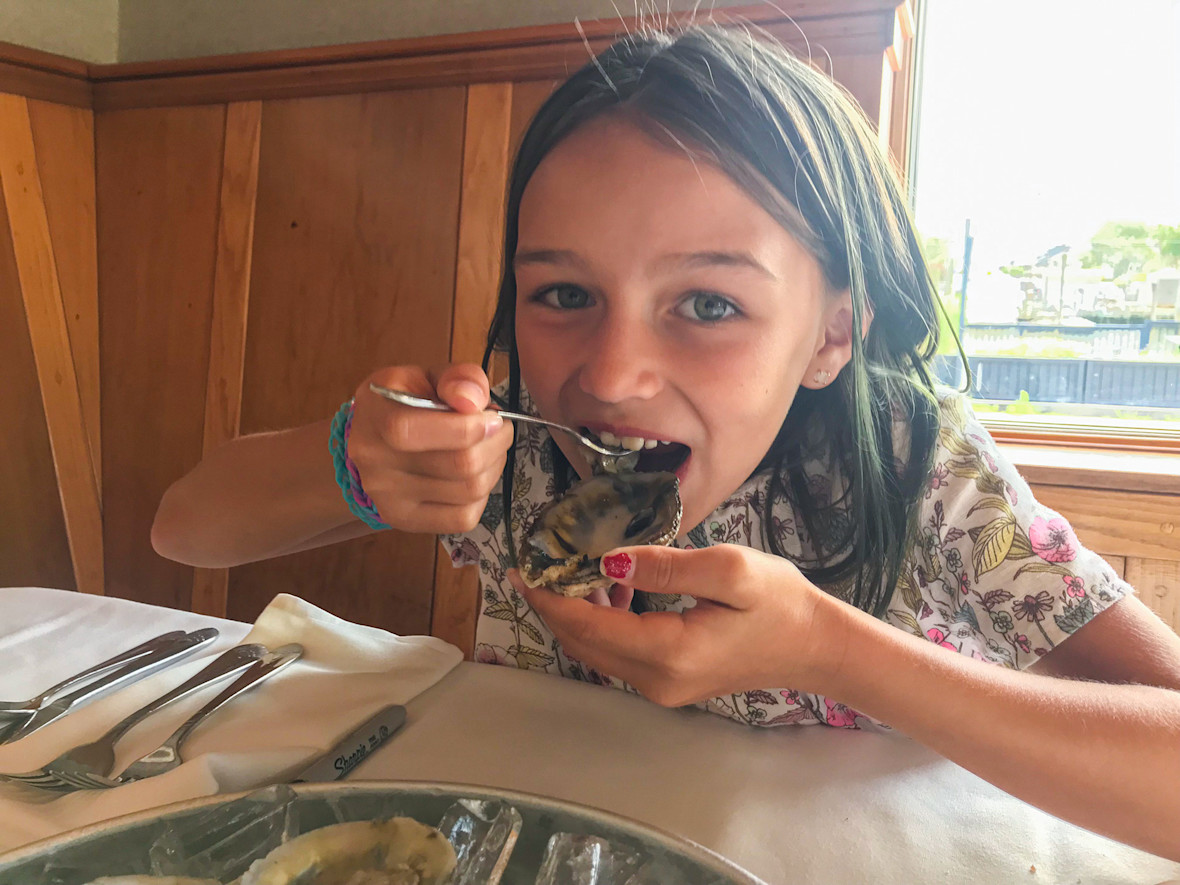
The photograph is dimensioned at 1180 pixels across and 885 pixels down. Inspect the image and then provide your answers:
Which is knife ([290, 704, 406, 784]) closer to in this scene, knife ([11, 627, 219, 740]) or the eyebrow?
knife ([11, 627, 219, 740])

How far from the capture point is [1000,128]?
168 cm

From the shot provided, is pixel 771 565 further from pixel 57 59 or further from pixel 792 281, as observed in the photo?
pixel 57 59

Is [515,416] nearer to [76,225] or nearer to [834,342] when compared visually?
[834,342]

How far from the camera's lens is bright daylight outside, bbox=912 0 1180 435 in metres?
1.61

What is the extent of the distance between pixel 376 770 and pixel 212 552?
54cm

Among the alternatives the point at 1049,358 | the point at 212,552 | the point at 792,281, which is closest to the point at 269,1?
the point at 212,552

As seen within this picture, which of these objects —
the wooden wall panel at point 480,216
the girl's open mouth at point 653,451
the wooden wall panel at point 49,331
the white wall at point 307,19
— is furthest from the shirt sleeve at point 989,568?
the wooden wall panel at point 49,331

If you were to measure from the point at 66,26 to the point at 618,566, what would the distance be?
2.37 metres

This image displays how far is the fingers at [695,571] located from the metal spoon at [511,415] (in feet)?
0.54

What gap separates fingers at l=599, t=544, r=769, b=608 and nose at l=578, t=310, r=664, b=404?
0.19 meters

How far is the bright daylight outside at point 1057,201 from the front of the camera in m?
1.61

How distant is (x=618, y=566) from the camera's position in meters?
0.58

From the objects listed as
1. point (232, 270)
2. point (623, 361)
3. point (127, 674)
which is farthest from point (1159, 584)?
point (232, 270)

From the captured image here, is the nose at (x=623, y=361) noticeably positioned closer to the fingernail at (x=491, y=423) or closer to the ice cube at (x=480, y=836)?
the fingernail at (x=491, y=423)
